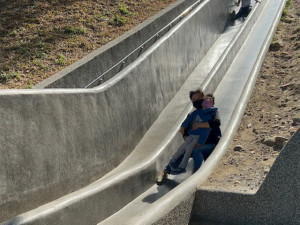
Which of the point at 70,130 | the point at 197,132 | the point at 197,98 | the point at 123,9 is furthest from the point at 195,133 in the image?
the point at 123,9

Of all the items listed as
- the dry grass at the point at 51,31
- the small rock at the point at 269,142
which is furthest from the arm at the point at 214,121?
the dry grass at the point at 51,31

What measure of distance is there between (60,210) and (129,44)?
6.14 m

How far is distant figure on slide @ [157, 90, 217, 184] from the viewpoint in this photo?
7059 millimetres

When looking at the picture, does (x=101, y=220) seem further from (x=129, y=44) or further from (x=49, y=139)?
(x=129, y=44)

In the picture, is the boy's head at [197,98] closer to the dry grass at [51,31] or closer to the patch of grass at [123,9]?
the dry grass at [51,31]

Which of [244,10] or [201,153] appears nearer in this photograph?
[201,153]

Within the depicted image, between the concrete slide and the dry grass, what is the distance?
0.61 meters

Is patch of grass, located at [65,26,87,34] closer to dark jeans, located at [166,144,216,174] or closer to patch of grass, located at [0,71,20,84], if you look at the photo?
patch of grass, located at [0,71,20,84]

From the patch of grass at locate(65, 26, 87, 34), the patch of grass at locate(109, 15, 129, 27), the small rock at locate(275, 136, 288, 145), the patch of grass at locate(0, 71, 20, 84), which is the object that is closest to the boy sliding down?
the small rock at locate(275, 136, 288, 145)

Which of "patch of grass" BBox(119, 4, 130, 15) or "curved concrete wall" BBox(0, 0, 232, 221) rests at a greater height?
"patch of grass" BBox(119, 4, 130, 15)

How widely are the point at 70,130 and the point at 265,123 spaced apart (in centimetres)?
349

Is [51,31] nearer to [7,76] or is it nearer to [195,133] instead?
[7,76]

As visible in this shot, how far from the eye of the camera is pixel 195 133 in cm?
714

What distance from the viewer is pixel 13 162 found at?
16.6 feet
